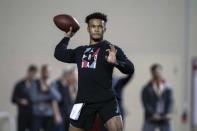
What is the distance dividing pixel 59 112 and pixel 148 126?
122cm

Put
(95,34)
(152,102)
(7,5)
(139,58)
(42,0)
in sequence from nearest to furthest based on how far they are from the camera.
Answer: (95,34)
(152,102)
(42,0)
(7,5)
(139,58)

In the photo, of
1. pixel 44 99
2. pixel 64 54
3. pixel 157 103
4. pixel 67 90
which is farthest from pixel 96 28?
pixel 44 99

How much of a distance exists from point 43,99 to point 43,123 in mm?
380

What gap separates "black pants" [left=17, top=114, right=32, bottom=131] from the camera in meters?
8.31

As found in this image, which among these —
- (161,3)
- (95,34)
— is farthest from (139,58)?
(95,34)

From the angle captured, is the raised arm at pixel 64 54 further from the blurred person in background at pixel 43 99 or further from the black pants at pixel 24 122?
the black pants at pixel 24 122

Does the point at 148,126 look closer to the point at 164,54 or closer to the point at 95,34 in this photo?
the point at 164,54

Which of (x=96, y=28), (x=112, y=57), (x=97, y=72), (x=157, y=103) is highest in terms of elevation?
(x=96, y=28)

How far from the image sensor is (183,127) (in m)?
10.3

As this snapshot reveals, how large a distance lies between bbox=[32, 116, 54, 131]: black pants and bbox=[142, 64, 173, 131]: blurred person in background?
1.31 metres

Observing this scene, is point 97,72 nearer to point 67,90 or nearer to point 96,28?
point 96,28

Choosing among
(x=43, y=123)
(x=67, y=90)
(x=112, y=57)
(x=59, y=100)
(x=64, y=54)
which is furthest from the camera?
(x=43, y=123)

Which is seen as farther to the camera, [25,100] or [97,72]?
[25,100]

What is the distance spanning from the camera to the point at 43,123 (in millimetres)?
8312
